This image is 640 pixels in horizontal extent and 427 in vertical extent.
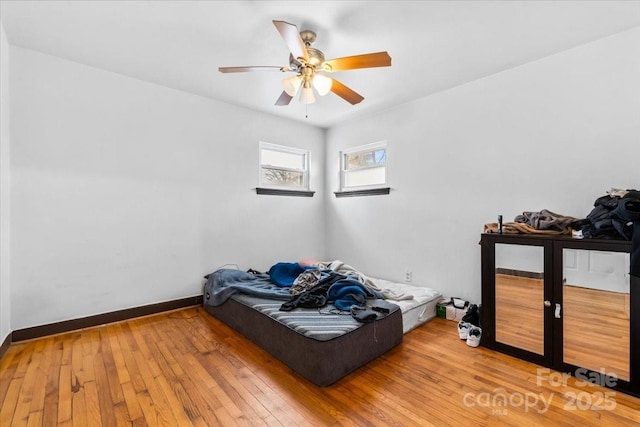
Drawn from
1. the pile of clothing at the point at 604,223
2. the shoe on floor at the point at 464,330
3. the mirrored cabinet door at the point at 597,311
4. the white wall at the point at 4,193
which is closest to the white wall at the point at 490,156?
the pile of clothing at the point at 604,223

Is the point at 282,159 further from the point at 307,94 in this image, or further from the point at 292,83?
the point at 292,83

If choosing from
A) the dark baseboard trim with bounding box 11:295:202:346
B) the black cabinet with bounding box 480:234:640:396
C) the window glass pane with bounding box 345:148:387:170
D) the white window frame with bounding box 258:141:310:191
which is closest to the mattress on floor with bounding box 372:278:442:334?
the black cabinet with bounding box 480:234:640:396

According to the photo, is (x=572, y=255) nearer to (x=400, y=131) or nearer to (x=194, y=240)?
(x=400, y=131)

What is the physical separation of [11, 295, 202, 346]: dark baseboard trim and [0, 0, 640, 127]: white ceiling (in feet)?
8.32

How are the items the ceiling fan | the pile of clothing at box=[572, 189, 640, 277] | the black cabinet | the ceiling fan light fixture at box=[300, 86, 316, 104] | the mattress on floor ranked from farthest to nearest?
the mattress on floor → the ceiling fan light fixture at box=[300, 86, 316, 104] → the ceiling fan → the black cabinet → the pile of clothing at box=[572, 189, 640, 277]

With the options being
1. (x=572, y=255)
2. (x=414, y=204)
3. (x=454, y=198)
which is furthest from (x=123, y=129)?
(x=572, y=255)

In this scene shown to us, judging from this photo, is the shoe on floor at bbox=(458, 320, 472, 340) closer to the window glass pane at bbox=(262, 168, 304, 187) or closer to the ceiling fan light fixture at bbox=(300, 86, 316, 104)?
the ceiling fan light fixture at bbox=(300, 86, 316, 104)

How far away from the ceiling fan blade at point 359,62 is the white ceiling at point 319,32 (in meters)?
0.31

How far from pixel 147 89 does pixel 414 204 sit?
136 inches

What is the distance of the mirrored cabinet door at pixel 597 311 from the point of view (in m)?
1.80

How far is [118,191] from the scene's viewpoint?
2896 millimetres

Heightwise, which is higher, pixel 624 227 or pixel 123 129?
pixel 123 129

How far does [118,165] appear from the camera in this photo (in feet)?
9.52

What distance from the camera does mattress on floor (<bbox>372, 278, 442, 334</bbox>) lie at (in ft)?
8.93
